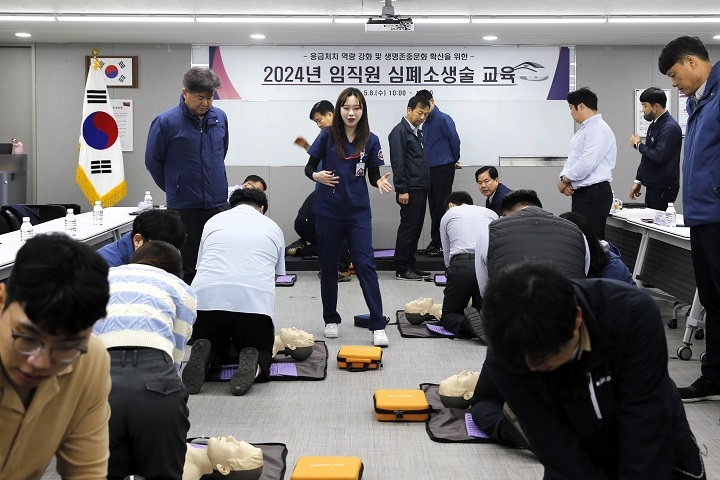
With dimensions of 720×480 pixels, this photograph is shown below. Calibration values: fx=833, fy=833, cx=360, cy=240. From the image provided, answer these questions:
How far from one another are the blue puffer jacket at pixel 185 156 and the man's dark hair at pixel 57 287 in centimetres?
343

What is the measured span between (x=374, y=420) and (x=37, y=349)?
8.00ft

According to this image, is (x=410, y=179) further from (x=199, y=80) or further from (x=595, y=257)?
(x=595, y=257)

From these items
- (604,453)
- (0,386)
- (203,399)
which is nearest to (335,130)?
(203,399)

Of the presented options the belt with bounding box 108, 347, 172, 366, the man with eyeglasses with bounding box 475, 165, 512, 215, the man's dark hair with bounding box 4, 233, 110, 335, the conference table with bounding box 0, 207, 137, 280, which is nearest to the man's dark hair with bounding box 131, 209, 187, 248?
the belt with bounding box 108, 347, 172, 366

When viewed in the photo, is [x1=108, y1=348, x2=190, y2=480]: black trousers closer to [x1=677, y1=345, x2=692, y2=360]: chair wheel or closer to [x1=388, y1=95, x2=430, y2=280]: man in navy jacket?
[x1=677, y1=345, x2=692, y2=360]: chair wheel

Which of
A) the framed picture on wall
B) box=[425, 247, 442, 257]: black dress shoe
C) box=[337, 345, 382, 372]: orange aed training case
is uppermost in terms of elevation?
the framed picture on wall

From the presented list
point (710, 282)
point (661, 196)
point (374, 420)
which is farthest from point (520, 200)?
point (661, 196)

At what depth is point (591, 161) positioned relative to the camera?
18.9 ft

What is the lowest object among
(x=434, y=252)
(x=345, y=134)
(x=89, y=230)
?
(x=434, y=252)

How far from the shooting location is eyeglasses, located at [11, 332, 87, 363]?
1.32 metres

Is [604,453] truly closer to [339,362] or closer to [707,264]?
[707,264]

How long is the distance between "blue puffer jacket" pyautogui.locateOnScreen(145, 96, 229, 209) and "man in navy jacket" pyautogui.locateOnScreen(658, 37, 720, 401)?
2467mm

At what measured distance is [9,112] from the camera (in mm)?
9391

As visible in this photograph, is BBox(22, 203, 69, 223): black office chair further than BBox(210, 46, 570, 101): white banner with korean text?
No
